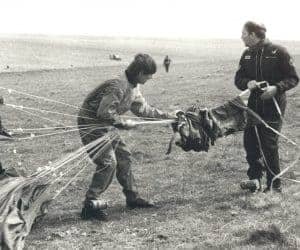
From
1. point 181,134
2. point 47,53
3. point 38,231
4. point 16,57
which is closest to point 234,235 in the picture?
point 181,134

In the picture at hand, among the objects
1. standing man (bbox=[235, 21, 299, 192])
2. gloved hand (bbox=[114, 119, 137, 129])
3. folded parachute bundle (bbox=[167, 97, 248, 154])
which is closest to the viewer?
gloved hand (bbox=[114, 119, 137, 129])

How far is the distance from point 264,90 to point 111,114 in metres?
2.13

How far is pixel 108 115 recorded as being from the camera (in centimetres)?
667

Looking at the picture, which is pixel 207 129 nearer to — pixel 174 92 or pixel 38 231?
pixel 38 231

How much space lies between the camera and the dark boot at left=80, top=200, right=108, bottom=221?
277 inches

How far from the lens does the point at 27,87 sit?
25250 mm

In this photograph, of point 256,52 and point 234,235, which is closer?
point 234,235

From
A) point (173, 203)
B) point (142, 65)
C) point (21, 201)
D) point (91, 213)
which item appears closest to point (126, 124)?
point (142, 65)

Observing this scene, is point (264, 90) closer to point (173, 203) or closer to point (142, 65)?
point (142, 65)

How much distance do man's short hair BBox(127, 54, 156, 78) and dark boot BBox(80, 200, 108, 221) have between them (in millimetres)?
1709

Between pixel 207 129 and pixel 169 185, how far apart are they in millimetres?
1464

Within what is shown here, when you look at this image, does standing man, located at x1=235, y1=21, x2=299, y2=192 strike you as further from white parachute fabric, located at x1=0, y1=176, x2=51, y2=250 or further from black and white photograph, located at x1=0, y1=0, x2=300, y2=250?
white parachute fabric, located at x1=0, y1=176, x2=51, y2=250

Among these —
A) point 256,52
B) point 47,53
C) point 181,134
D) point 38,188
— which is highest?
point 256,52

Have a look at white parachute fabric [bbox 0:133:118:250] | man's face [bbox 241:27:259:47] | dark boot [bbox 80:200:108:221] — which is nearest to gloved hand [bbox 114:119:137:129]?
white parachute fabric [bbox 0:133:118:250]
